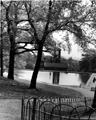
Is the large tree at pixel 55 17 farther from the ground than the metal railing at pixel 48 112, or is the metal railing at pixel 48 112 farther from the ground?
the large tree at pixel 55 17

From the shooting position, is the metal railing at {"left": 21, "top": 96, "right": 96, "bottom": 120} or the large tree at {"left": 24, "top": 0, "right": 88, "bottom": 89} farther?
the large tree at {"left": 24, "top": 0, "right": 88, "bottom": 89}

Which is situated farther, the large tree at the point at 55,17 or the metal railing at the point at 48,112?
the large tree at the point at 55,17

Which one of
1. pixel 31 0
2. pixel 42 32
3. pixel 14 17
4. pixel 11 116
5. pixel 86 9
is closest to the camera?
pixel 11 116

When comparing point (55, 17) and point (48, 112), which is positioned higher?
point (55, 17)

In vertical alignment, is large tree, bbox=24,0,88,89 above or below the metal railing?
above

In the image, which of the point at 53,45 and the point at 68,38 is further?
the point at 53,45

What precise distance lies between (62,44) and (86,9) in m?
4.81

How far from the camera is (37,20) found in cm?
1558

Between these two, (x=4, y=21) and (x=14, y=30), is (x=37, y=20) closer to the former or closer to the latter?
(x=14, y=30)

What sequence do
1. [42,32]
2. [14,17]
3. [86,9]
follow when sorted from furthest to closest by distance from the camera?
[14,17]
[42,32]
[86,9]

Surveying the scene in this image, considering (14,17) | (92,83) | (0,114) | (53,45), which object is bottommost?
(92,83)

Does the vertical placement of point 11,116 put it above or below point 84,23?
below

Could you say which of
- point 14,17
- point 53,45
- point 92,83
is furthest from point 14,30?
point 92,83

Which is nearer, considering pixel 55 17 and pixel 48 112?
pixel 48 112
